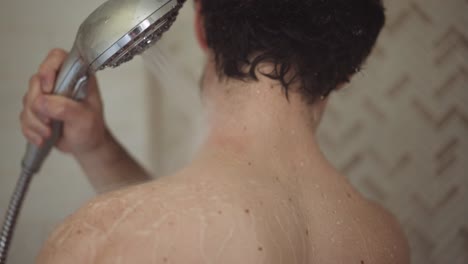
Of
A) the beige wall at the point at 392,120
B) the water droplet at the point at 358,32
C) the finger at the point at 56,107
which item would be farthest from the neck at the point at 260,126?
the beige wall at the point at 392,120

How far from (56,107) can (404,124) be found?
2.76 feet

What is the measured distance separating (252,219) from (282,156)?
12cm

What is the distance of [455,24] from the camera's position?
1125 millimetres

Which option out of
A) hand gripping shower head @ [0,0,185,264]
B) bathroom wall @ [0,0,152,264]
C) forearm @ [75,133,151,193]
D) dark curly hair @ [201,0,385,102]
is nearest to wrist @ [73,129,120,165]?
forearm @ [75,133,151,193]

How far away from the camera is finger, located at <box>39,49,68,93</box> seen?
0.74m

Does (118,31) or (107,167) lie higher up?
(118,31)

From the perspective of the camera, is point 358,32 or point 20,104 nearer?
point 358,32

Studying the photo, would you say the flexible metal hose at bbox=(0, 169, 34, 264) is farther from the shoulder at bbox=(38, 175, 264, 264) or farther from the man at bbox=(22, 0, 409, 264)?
the shoulder at bbox=(38, 175, 264, 264)

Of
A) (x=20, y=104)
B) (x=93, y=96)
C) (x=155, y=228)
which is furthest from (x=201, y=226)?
(x=20, y=104)

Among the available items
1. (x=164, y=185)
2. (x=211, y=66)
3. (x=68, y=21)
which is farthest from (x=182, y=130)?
(x=164, y=185)

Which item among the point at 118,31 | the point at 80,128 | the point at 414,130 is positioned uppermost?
the point at 118,31

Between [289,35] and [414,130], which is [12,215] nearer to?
[289,35]

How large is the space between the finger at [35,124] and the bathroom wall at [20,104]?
0.55ft

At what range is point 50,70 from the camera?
2.42 feet
